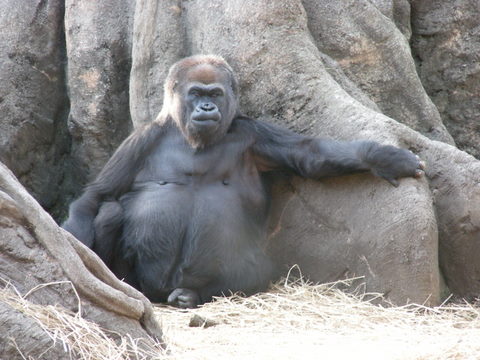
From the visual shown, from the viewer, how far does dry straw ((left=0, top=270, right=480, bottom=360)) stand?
289cm

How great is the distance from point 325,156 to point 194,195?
79 cm

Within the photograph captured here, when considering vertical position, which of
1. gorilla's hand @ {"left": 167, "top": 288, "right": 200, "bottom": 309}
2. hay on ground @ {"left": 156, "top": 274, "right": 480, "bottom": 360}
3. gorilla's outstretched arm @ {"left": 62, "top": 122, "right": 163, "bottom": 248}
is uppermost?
gorilla's outstretched arm @ {"left": 62, "top": 122, "right": 163, "bottom": 248}

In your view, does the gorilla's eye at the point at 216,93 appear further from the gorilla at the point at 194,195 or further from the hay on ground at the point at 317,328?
the hay on ground at the point at 317,328

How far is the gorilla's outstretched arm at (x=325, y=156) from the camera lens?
4.60m

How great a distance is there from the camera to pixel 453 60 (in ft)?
21.6

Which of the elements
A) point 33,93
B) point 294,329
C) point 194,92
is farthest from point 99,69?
point 294,329

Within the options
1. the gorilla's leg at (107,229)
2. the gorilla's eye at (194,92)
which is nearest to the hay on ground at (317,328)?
the gorilla's leg at (107,229)

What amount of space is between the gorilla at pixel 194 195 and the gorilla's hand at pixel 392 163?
0.94ft

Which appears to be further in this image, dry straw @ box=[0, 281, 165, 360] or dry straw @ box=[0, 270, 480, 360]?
dry straw @ box=[0, 270, 480, 360]

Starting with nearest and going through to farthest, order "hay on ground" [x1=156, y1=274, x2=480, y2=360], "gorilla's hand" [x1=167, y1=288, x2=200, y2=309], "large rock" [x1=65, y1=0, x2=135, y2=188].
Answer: "hay on ground" [x1=156, y1=274, x2=480, y2=360]
"gorilla's hand" [x1=167, y1=288, x2=200, y2=309]
"large rock" [x1=65, y1=0, x2=135, y2=188]

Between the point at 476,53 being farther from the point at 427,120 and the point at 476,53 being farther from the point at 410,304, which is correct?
the point at 410,304

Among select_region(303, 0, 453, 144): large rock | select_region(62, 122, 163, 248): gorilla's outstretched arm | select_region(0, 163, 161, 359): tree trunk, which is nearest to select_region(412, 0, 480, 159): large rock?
select_region(303, 0, 453, 144): large rock

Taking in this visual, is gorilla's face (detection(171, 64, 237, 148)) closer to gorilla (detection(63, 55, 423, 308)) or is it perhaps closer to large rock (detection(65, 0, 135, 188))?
gorilla (detection(63, 55, 423, 308))

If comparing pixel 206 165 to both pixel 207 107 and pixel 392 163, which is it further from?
pixel 392 163
